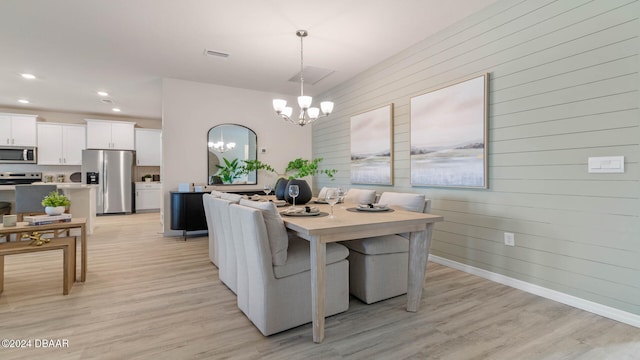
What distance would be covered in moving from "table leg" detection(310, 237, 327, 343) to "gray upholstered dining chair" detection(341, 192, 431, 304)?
25.4 inches

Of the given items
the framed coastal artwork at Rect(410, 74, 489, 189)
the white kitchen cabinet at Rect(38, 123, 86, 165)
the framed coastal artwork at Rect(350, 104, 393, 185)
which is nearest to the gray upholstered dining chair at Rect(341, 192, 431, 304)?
the framed coastal artwork at Rect(410, 74, 489, 189)

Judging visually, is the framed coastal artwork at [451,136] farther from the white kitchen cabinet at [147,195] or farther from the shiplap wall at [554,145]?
the white kitchen cabinet at [147,195]

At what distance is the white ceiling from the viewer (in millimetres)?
2865

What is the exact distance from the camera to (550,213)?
2438mm

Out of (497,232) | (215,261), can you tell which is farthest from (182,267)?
(497,232)

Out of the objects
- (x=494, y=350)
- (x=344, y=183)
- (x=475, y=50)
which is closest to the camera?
(x=494, y=350)

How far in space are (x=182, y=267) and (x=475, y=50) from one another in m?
3.91

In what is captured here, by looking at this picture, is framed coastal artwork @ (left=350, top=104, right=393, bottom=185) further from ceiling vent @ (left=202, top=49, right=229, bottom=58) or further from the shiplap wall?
ceiling vent @ (left=202, top=49, right=229, bottom=58)

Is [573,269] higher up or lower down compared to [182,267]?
higher up

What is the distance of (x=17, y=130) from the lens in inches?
265

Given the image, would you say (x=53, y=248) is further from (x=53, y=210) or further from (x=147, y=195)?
(x=147, y=195)

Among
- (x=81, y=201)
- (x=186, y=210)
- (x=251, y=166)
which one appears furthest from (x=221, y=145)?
(x=81, y=201)

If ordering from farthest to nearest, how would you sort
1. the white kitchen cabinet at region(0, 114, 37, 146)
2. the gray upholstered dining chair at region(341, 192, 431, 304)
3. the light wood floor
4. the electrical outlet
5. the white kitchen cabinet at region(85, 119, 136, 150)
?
1. the white kitchen cabinet at region(85, 119, 136, 150)
2. the white kitchen cabinet at region(0, 114, 37, 146)
3. the electrical outlet
4. the gray upholstered dining chair at region(341, 192, 431, 304)
5. the light wood floor

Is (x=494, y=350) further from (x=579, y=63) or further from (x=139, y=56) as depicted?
(x=139, y=56)
